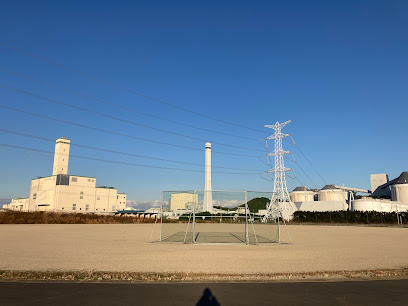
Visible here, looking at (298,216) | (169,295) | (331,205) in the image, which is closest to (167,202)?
(169,295)

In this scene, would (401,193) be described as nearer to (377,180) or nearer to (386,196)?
(386,196)

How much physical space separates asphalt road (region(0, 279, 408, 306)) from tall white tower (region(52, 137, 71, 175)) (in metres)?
132

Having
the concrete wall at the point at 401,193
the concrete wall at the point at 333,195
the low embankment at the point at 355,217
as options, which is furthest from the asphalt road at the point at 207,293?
the concrete wall at the point at 333,195

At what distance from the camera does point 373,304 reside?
6113mm

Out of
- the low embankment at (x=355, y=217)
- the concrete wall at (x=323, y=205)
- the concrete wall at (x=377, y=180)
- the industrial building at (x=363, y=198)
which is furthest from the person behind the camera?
the concrete wall at (x=377, y=180)

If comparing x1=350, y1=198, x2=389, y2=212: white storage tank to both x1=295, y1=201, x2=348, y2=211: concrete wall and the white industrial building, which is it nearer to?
x1=295, y1=201, x2=348, y2=211: concrete wall

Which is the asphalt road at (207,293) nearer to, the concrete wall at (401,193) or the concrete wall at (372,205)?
the concrete wall at (372,205)

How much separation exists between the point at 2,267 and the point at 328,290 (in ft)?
33.6

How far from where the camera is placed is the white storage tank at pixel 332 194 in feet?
316

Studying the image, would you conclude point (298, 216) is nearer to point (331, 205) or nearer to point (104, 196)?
point (331, 205)

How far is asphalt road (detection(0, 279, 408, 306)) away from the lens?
622 centimetres

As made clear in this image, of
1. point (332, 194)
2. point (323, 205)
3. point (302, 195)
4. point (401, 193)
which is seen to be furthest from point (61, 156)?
Result: point (401, 193)

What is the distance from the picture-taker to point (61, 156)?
421 feet

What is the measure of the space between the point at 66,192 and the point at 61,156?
59.1 ft
